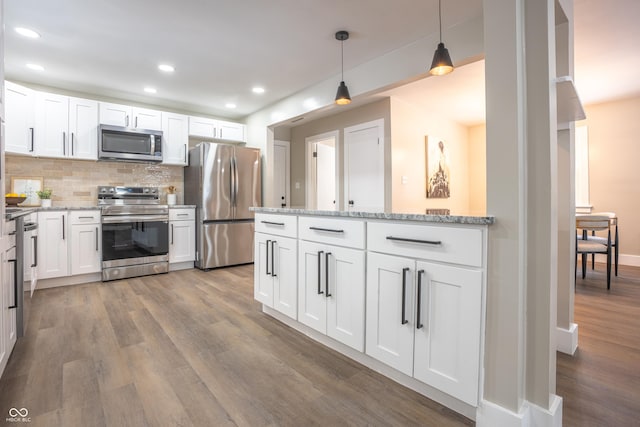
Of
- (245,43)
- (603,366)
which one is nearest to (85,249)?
(245,43)

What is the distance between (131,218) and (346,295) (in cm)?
330

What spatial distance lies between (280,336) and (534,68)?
84.3 inches

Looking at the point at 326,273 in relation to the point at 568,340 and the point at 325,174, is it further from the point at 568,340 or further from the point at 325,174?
the point at 325,174

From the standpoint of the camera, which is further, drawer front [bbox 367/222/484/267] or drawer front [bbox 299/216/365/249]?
drawer front [bbox 299/216/365/249]

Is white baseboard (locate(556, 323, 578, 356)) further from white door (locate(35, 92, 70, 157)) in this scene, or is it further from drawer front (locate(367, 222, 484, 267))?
white door (locate(35, 92, 70, 157))

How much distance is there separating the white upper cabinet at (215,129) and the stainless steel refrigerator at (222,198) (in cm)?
38

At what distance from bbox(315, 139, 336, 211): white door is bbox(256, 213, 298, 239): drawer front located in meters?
3.06

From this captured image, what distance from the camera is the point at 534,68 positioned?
51.6 inches

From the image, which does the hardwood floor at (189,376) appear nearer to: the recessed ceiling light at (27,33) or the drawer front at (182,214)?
the drawer front at (182,214)

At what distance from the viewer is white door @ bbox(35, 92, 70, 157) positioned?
3625 millimetres

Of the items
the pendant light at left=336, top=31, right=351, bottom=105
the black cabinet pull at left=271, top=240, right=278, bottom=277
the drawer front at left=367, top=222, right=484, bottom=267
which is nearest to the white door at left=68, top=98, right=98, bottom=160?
the black cabinet pull at left=271, top=240, right=278, bottom=277

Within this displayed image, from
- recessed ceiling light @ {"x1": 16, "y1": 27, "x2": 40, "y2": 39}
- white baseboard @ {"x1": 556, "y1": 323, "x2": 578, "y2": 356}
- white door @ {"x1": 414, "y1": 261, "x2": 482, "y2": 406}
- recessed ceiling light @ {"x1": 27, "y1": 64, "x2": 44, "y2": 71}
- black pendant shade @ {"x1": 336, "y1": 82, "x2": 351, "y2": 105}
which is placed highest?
recessed ceiling light @ {"x1": 27, "y1": 64, "x2": 44, "y2": 71}

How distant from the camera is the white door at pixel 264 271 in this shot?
8.41 ft

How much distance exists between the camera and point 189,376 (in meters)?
1.75
